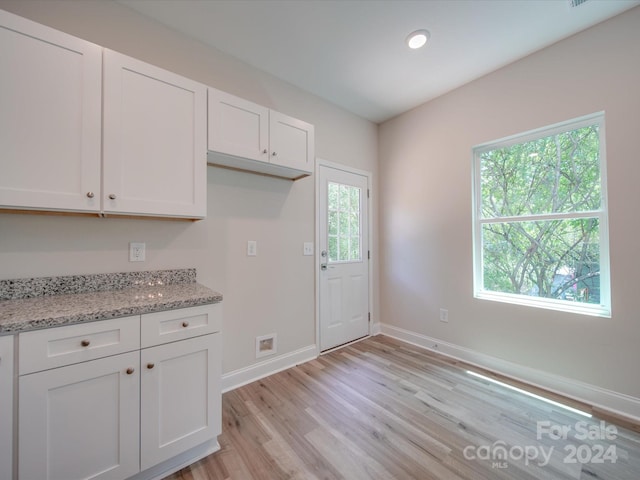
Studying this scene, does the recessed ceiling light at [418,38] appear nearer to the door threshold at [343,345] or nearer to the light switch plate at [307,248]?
the light switch plate at [307,248]

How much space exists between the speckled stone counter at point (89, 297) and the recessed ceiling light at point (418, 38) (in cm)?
227

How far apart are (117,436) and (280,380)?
1.23 metres

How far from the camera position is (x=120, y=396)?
1.17 m

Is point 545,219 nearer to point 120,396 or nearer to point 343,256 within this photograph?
point 343,256

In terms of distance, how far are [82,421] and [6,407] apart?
25cm

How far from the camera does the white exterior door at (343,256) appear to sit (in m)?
2.74

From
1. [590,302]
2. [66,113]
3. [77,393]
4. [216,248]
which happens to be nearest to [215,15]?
[66,113]

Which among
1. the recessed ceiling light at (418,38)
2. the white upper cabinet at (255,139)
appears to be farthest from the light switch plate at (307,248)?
the recessed ceiling light at (418,38)

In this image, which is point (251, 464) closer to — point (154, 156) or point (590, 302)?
point (154, 156)

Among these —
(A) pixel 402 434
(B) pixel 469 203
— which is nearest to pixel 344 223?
(B) pixel 469 203

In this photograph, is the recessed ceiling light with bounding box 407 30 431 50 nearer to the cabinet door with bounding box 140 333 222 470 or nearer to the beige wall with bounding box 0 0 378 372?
the beige wall with bounding box 0 0 378 372

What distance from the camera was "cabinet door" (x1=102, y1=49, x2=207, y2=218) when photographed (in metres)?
1.37

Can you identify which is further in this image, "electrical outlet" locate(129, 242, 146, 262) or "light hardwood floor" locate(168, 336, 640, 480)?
"electrical outlet" locate(129, 242, 146, 262)

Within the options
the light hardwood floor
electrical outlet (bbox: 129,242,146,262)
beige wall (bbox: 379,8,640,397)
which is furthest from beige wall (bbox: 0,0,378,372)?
beige wall (bbox: 379,8,640,397)
